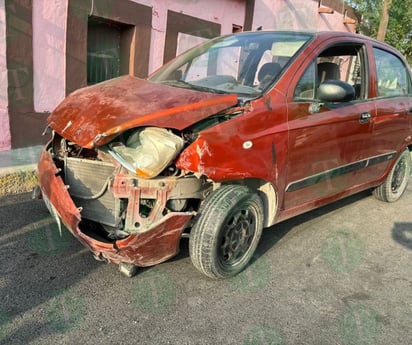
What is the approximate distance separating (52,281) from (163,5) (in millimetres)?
6231

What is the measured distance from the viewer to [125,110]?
2783 millimetres

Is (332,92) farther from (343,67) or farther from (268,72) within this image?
(343,67)

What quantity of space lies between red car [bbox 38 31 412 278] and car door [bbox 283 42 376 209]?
14 millimetres

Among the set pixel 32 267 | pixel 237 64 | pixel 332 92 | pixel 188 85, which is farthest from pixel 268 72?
pixel 32 267

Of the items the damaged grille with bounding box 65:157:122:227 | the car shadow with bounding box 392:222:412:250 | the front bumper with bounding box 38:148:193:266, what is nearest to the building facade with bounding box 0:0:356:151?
the damaged grille with bounding box 65:157:122:227

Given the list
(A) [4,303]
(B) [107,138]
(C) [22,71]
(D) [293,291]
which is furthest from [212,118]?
(C) [22,71]

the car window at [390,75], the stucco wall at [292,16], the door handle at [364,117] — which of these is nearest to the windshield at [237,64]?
the door handle at [364,117]

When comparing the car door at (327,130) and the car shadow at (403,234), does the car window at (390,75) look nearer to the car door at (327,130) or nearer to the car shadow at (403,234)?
the car door at (327,130)

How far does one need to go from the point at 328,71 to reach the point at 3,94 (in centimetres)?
440

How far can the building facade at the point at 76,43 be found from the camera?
19.2ft

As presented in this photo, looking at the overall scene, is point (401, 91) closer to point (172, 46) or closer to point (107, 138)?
point (107, 138)

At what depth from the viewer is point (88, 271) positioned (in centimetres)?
313

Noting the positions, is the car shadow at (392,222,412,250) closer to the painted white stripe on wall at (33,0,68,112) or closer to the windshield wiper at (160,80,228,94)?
the windshield wiper at (160,80,228,94)

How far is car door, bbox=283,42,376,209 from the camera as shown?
3357mm
